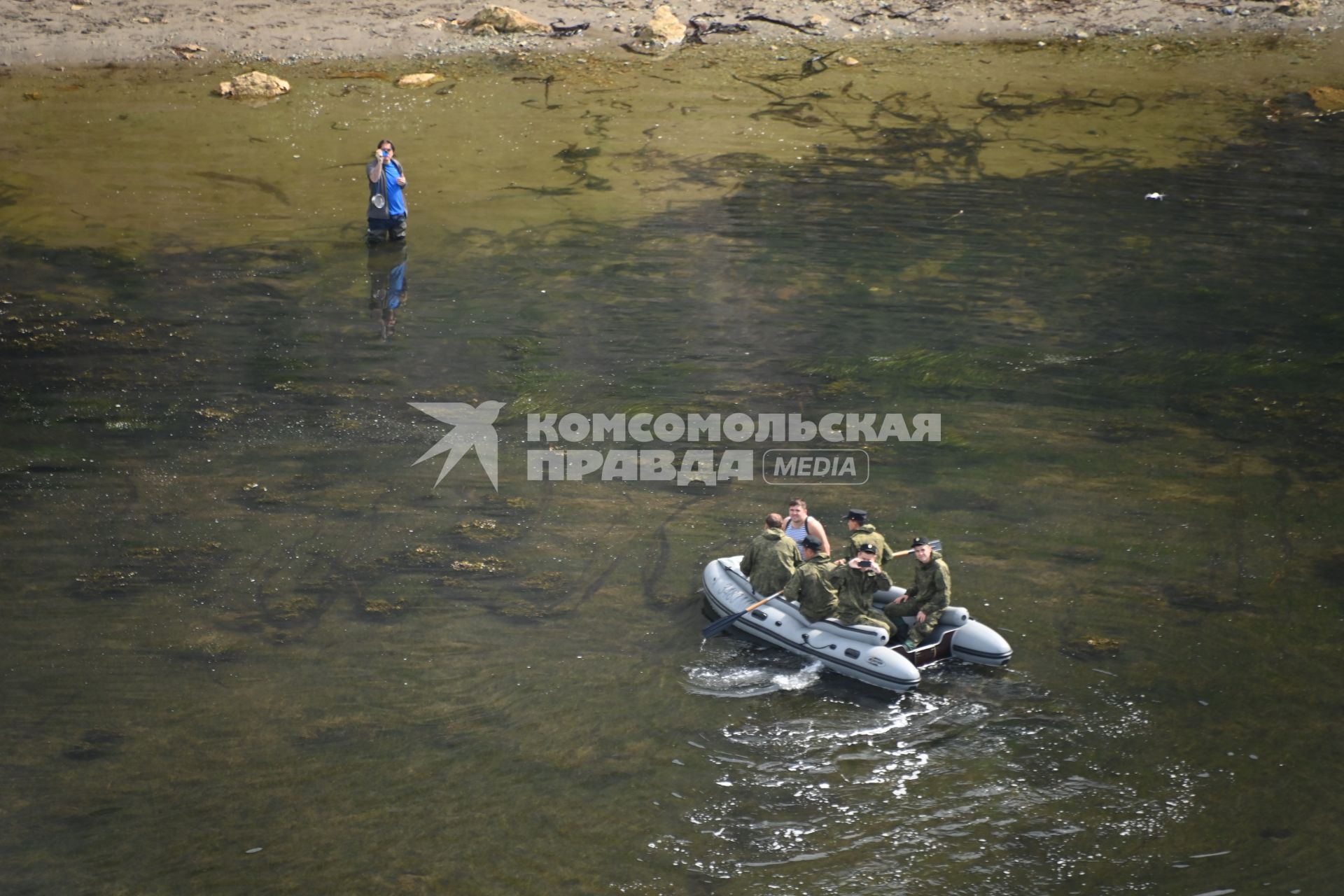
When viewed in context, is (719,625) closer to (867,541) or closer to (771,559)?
(771,559)

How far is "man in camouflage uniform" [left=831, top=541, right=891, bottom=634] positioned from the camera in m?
9.59

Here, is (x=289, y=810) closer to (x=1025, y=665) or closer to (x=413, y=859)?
(x=413, y=859)

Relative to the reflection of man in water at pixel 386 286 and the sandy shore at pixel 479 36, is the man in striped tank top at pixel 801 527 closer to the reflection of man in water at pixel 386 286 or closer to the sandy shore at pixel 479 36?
the reflection of man in water at pixel 386 286

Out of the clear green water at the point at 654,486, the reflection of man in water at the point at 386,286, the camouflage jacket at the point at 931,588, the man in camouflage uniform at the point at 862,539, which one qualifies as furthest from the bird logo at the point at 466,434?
the camouflage jacket at the point at 931,588

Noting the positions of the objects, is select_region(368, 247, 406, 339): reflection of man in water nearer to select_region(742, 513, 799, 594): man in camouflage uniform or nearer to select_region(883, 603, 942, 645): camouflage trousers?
select_region(742, 513, 799, 594): man in camouflage uniform

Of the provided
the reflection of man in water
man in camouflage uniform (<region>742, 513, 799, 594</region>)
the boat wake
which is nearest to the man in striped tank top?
man in camouflage uniform (<region>742, 513, 799, 594</region>)

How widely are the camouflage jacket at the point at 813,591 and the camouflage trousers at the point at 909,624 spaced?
1.48 feet

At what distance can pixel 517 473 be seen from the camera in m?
12.0

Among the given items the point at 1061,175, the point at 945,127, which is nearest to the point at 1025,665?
the point at 1061,175

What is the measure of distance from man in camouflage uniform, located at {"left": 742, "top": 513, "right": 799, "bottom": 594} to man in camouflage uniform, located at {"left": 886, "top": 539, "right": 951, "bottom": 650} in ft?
3.07

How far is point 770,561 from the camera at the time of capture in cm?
997

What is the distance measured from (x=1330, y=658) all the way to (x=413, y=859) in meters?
6.33

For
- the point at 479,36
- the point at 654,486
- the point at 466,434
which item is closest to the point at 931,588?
the point at 654,486

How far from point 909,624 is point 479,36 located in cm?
1546
